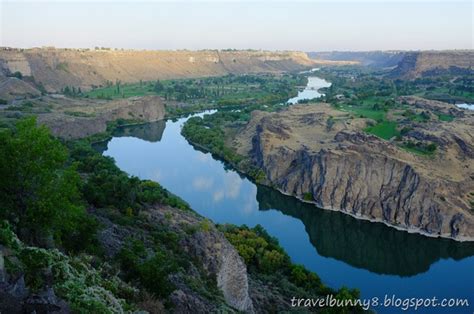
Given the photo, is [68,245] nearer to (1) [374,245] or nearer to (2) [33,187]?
(2) [33,187]

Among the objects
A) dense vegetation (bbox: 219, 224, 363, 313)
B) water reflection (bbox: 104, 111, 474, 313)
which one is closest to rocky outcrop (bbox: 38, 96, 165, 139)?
water reflection (bbox: 104, 111, 474, 313)

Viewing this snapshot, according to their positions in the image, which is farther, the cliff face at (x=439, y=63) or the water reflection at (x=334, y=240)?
the cliff face at (x=439, y=63)

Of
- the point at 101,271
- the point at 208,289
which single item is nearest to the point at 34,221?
the point at 101,271

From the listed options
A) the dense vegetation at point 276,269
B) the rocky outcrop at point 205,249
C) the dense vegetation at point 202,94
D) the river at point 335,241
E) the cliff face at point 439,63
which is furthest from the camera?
the cliff face at point 439,63

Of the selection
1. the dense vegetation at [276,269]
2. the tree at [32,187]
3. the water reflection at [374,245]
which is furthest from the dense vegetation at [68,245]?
the water reflection at [374,245]

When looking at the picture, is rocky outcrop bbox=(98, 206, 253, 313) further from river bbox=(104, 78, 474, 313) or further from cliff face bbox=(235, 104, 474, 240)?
cliff face bbox=(235, 104, 474, 240)

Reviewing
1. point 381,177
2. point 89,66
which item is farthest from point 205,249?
point 89,66

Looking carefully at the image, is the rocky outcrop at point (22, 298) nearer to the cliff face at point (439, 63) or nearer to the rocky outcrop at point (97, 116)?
the rocky outcrop at point (97, 116)

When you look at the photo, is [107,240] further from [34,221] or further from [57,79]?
[57,79]

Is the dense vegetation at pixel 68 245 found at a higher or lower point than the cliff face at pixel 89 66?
higher
